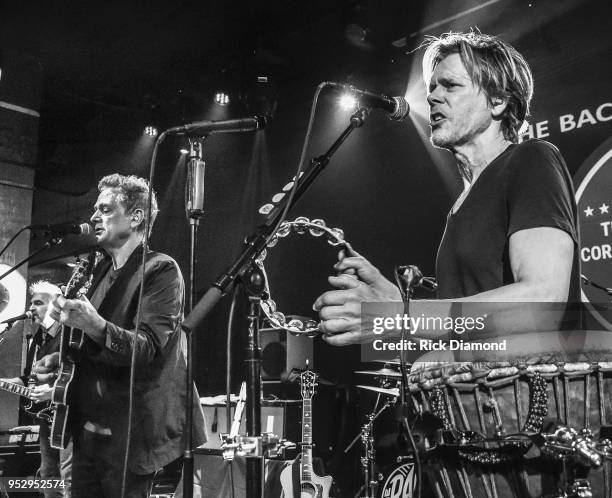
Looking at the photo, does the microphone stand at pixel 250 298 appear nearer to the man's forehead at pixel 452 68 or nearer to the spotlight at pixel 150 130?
the man's forehead at pixel 452 68

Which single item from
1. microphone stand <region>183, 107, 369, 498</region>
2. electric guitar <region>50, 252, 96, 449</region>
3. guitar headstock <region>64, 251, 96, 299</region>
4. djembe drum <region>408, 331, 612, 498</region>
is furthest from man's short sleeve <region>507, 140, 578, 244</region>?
guitar headstock <region>64, 251, 96, 299</region>

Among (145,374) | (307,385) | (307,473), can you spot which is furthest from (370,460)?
(145,374)

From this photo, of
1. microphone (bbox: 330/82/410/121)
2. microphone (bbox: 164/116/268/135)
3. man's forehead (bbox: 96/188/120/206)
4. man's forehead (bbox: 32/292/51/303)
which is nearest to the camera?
microphone (bbox: 330/82/410/121)

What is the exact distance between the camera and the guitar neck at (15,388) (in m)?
5.49

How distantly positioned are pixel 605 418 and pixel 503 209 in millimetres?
564

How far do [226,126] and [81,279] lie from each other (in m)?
1.75

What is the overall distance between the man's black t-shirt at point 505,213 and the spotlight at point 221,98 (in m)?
6.76

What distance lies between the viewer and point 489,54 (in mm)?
1982

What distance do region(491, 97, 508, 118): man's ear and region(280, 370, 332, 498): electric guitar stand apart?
14.6 ft

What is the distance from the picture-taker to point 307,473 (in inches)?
227

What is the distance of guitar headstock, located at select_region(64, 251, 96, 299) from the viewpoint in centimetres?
364

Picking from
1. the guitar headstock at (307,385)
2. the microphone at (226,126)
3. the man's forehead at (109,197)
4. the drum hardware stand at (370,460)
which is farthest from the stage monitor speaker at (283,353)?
the microphone at (226,126)

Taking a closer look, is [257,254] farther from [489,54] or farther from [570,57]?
[570,57]

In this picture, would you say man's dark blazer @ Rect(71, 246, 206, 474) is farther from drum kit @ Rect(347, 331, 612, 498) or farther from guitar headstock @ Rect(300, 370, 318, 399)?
guitar headstock @ Rect(300, 370, 318, 399)
